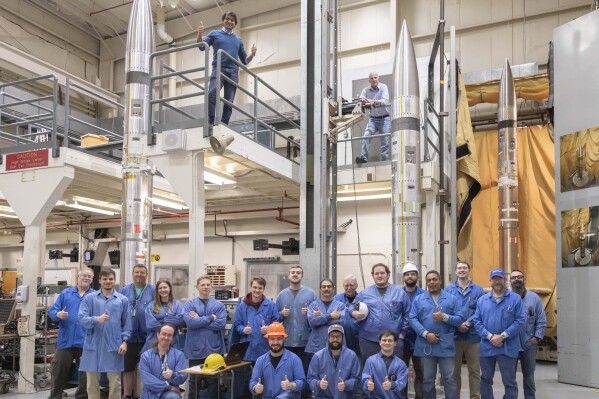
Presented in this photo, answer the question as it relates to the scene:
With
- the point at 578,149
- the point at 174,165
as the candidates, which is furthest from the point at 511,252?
the point at 174,165

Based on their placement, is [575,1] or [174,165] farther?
[575,1]

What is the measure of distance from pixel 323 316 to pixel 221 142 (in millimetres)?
2743

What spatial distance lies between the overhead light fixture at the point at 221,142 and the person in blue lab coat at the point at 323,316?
232 cm

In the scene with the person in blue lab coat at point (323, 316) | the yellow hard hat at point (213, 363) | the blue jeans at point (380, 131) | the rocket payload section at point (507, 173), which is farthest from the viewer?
the rocket payload section at point (507, 173)

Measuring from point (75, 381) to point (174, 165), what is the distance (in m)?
3.23

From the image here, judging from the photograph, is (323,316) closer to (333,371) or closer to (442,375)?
(333,371)

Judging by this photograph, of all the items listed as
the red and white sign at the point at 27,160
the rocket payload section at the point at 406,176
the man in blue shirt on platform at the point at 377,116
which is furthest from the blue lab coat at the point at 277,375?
the man in blue shirt on platform at the point at 377,116

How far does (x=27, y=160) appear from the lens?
31.6 feet

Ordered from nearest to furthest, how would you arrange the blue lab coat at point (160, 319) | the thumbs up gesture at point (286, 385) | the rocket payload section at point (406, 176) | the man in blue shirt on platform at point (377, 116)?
1. the thumbs up gesture at point (286, 385)
2. the blue lab coat at point (160, 319)
3. the rocket payload section at point (406, 176)
4. the man in blue shirt on platform at point (377, 116)

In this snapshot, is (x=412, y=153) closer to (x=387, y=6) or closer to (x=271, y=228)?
(x=271, y=228)

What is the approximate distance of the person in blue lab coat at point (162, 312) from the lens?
7.13 m

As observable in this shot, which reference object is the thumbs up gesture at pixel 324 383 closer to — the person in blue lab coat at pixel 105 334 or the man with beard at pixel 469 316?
the man with beard at pixel 469 316

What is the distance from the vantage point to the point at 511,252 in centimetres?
1209

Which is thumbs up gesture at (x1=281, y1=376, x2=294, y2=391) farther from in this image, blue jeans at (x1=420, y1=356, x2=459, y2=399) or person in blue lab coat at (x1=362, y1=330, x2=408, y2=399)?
blue jeans at (x1=420, y1=356, x2=459, y2=399)
